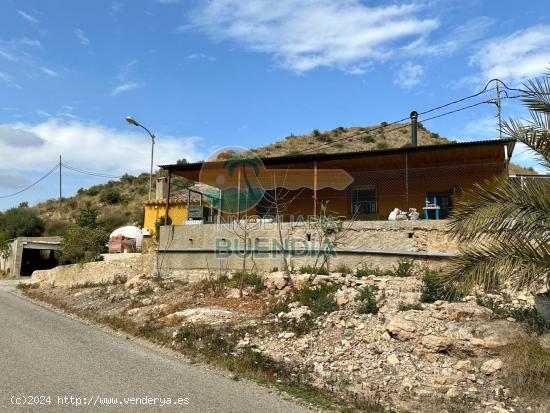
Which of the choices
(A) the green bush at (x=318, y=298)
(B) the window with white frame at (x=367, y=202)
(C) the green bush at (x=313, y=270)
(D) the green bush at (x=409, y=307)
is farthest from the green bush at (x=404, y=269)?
(B) the window with white frame at (x=367, y=202)

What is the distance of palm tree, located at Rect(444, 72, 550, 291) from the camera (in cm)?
657

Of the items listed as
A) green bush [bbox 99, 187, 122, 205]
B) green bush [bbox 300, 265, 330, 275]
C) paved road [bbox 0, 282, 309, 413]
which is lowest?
paved road [bbox 0, 282, 309, 413]

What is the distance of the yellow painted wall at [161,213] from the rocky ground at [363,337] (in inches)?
444

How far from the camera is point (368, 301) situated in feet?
33.9

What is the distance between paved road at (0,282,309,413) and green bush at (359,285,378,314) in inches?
152

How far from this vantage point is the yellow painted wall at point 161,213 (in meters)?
25.1

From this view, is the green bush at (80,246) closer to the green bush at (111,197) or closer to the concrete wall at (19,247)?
the concrete wall at (19,247)

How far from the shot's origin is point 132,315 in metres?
13.1

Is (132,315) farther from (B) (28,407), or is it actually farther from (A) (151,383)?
(B) (28,407)

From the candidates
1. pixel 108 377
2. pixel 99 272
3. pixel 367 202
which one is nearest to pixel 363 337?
pixel 108 377

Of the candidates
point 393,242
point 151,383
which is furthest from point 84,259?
point 151,383

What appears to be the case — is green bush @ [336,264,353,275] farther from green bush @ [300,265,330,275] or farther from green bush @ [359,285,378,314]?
green bush @ [359,285,378,314]

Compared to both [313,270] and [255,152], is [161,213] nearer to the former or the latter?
[313,270]

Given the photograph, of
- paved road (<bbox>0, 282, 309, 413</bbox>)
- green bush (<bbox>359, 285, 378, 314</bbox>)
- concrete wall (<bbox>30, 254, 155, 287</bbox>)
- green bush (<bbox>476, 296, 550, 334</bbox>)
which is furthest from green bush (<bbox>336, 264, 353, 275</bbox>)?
concrete wall (<bbox>30, 254, 155, 287</bbox>)
